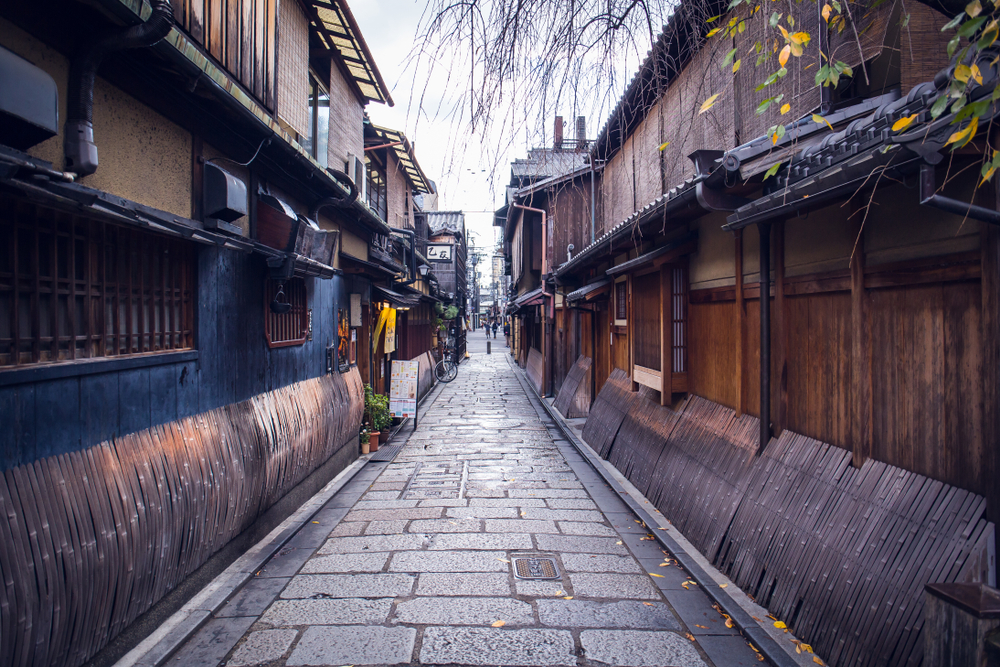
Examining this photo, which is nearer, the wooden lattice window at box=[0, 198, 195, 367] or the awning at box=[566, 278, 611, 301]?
the wooden lattice window at box=[0, 198, 195, 367]

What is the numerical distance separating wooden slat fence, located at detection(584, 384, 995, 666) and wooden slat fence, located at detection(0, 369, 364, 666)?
19.2ft

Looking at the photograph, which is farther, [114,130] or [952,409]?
[114,130]

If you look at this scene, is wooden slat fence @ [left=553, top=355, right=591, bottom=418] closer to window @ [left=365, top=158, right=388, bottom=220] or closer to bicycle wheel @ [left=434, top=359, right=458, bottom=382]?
window @ [left=365, top=158, right=388, bottom=220]

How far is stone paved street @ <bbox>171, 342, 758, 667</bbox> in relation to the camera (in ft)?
15.1

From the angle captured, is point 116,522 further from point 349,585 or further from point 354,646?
point 349,585

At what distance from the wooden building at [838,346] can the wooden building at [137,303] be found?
3589 mm

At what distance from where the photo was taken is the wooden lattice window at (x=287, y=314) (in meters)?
7.80

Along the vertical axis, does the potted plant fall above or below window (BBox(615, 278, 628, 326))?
below

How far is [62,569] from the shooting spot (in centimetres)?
371

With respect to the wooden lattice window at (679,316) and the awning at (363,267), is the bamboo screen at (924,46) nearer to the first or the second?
the wooden lattice window at (679,316)

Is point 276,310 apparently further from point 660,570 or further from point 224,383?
point 660,570

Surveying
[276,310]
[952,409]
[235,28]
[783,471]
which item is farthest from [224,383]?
[952,409]

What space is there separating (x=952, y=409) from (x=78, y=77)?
23.1 ft

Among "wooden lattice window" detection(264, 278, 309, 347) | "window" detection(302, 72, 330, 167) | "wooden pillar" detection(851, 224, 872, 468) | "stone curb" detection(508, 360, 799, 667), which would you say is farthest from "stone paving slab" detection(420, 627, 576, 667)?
"window" detection(302, 72, 330, 167)
